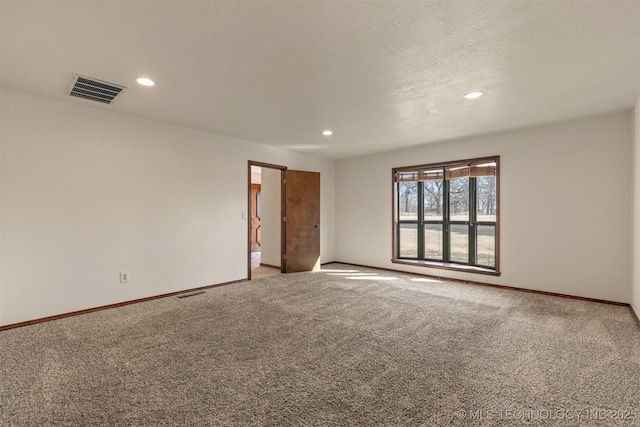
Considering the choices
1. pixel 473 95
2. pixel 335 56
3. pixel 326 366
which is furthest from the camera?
pixel 473 95

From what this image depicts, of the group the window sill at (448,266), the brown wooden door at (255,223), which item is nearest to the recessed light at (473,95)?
the window sill at (448,266)

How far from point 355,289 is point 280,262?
2.23 metres

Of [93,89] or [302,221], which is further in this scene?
[302,221]

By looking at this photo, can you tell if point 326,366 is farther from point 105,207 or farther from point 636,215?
point 636,215

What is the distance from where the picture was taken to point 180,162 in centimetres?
441

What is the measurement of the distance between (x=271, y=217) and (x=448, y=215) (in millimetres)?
3642

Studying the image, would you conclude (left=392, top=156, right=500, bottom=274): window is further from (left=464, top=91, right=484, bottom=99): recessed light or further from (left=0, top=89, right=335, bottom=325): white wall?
(left=0, top=89, right=335, bottom=325): white wall

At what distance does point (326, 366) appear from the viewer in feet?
7.46

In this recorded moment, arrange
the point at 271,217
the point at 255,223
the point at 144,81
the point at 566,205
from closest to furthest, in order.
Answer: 1. the point at 144,81
2. the point at 566,205
3. the point at 271,217
4. the point at 255,223

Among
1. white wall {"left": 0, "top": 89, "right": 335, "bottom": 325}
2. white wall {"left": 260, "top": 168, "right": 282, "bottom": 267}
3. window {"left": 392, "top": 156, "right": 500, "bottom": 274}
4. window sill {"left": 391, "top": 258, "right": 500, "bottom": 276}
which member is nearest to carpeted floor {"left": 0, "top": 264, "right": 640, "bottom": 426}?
white wall {"left": 0, "top": 89, "right": 335, "bottom": 325}

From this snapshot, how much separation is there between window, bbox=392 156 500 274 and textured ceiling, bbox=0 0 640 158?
4.69ft

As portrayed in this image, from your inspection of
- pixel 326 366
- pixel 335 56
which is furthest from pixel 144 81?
pixel 326 366

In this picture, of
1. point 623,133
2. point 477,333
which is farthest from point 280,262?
point 623,133

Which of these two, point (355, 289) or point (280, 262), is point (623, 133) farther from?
point (280, 262)
